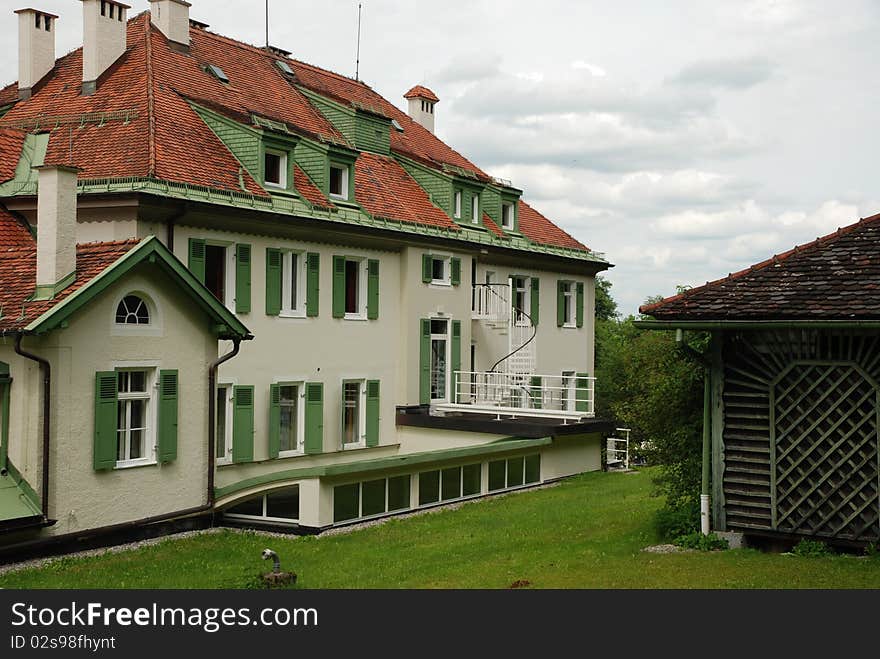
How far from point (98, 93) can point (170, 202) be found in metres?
5.32

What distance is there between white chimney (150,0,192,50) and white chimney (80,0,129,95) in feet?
5.03

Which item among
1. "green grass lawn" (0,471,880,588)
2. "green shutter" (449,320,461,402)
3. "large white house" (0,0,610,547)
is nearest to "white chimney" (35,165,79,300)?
"large white house" (0,0,610,547)

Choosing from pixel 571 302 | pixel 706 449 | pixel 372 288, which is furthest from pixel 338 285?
pixel 571 302

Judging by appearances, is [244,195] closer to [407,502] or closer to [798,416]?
[407,502]

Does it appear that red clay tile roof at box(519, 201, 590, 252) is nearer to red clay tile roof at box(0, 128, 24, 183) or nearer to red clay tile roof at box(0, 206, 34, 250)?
red clay tile roof at box(0, 128, 24, 183)

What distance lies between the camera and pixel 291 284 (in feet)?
83.6

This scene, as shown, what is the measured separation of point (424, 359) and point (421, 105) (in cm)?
1372

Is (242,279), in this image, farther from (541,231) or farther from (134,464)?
(541,231)

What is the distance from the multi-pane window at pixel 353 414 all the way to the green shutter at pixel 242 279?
4494mm

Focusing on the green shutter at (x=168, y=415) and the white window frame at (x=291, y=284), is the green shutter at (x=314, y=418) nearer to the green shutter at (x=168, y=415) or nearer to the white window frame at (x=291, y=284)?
the white window frame at (x=291, y=284)

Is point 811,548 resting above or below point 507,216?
below

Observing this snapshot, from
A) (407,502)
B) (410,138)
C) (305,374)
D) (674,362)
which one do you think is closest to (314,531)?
(407,502)

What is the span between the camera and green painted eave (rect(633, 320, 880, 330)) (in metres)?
14.6

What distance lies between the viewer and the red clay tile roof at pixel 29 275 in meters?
17.5
